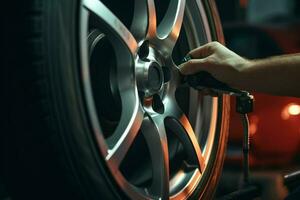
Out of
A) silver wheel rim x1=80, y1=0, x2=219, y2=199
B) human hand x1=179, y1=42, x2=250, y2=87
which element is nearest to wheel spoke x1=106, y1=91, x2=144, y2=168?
silver wheel rim x1=80, y1=0, x2=219, y2=199

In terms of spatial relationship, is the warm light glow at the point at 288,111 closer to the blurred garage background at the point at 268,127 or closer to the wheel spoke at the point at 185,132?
the blurred garage background at the point at 268,127

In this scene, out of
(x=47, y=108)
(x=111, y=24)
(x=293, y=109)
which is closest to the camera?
(x=47, y=108)

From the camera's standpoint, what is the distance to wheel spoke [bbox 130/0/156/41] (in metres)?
1.45

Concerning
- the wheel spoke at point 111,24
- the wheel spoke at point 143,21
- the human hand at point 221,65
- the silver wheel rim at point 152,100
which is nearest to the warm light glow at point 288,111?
the silver wheel rim at point 152,100

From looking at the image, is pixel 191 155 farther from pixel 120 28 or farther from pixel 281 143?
pixel 281 143

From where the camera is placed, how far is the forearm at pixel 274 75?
→ 4.49 feet

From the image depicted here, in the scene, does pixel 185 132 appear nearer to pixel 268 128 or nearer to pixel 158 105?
pixel 158 105

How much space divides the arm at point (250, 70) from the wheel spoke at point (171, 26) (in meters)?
0.07

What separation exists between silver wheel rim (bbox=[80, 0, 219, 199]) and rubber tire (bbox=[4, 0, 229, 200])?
5cm

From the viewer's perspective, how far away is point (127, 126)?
132cm

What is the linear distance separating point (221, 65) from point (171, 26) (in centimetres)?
20

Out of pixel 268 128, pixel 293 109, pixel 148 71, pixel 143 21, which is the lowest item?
pixel 268 128

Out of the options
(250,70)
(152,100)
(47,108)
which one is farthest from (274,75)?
(47,108)

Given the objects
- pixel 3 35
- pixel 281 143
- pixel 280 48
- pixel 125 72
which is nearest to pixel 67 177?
pixel 3 35
